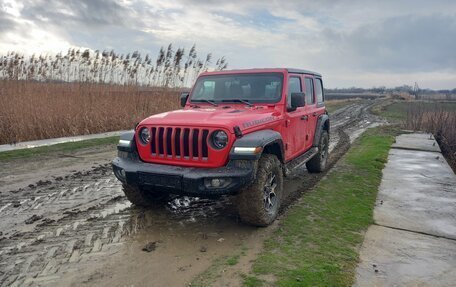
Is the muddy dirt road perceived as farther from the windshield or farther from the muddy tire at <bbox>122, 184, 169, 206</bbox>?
the windshield

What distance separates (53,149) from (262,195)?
7239 millimetres

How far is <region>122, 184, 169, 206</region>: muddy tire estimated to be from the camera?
5.22m

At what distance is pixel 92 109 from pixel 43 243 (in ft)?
33.3

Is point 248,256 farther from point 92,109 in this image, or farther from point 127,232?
point 92,109

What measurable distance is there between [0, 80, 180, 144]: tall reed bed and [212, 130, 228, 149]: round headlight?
8.82 metres

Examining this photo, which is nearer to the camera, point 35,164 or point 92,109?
point 35,164

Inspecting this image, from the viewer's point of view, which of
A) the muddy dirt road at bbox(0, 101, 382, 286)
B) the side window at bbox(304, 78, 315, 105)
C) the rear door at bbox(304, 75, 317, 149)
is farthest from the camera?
the side window at bbox(304, 78, 315, 105)

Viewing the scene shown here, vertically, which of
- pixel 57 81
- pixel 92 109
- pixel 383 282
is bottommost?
pixel 383 282

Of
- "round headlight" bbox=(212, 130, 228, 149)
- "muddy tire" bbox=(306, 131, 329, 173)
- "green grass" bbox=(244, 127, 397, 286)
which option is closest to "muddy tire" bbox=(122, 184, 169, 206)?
"round headlight" bbox=(212, 130, 228, 149)

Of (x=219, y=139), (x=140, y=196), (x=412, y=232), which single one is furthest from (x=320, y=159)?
(x=140, y=196)

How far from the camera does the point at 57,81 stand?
48.1 ft

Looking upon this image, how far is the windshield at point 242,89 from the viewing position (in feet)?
19.3

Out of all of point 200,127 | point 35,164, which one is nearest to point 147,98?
point 35,164

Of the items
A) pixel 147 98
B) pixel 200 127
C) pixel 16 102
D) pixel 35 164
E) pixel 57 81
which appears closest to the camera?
pixel 200 127
